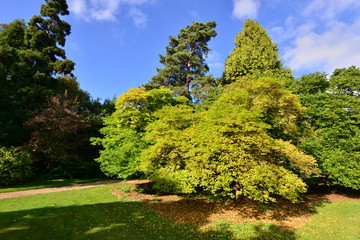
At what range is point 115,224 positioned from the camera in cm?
879

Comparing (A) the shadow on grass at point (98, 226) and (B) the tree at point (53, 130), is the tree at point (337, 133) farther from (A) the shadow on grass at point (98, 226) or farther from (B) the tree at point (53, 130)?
(B) the tree at point (53, 130)

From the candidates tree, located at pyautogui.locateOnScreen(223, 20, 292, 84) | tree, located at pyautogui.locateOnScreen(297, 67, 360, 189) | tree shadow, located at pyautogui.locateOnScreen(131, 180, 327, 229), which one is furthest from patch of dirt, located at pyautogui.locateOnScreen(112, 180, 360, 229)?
tree, located at pyautogui.locateOnScreen(223, 20, 292, 84)

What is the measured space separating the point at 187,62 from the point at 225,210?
2387 cm

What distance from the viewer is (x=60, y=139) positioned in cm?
1958

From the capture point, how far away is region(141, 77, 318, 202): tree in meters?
8.84

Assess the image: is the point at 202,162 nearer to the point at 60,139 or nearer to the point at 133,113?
the point at 133,113

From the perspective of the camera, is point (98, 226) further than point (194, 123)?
No

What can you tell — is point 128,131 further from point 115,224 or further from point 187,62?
point 187,62

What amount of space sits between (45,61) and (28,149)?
38.7 feet

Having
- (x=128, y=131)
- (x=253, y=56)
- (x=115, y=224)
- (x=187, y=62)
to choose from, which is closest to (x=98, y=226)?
(x=115, y=224)

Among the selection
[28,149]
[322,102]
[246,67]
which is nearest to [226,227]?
[322,102]

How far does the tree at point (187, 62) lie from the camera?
26953mm

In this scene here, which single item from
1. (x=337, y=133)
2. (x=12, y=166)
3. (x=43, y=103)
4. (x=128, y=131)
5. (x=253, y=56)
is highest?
(x=253, y=56)

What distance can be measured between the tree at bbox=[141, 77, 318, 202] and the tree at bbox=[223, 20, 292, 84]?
9.87 meters
